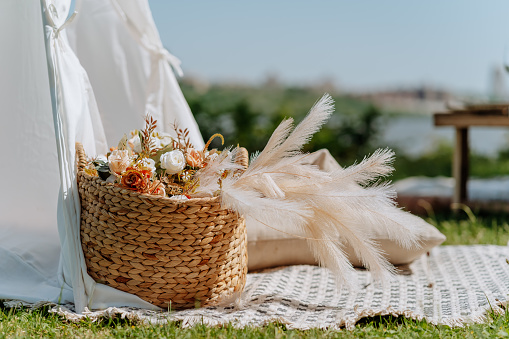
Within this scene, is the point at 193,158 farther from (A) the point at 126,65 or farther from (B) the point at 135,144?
(A) the point at 126,65

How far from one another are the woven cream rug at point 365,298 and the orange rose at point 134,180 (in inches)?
17.5

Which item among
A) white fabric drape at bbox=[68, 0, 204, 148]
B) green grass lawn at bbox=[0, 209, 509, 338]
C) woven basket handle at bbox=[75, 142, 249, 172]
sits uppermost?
white fabric drape at bbox=[68, 0, 204, 148]

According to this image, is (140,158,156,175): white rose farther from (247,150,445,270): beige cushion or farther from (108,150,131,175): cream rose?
(247,150,445,270): beige cushion

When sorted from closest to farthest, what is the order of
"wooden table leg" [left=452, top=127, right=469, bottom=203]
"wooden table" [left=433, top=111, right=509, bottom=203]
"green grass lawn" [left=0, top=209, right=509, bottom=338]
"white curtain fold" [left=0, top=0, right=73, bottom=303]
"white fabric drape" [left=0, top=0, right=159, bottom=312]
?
"green grass lawn" [left=0, top=209, right=509, bottom=338]
"white fabric drape" [left=0, top=0, right=159, bottom=312]
"white curtain fold" [left=0, top=0, right=73, bottom=303]
"wooden table" [left=433, top=111, right=509, bottom=203]
"wooden table leg" [left=452, top=127, right=469, bottom=203]

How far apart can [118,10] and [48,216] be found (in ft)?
3.67

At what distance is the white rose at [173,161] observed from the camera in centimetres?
197

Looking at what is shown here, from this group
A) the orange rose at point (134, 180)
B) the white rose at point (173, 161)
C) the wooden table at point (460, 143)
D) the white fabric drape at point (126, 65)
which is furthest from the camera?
the wooden table at point (460, 143)

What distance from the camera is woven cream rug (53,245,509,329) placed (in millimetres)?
1880

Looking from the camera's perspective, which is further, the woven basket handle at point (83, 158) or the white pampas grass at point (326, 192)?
the woven basket handle at point (83, 158)

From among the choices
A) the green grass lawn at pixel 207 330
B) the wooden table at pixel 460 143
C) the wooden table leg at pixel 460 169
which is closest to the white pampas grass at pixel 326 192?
the green grass lawn at pixel 207 330

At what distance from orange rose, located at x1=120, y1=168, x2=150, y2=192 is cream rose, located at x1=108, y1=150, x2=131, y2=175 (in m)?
0.07

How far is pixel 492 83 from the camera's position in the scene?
900 cm

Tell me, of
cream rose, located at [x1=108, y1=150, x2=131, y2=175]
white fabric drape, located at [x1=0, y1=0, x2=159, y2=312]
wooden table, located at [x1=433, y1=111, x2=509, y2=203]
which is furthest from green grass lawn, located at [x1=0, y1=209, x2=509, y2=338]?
wooden table, located at [x1=433, y1=111, x2=509, y2=203]

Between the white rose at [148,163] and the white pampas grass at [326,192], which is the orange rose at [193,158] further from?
the white rose at [148,163]
